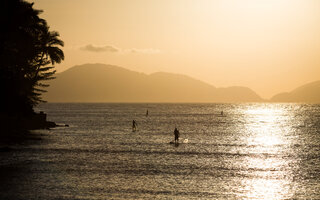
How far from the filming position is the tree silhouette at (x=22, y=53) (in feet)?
216

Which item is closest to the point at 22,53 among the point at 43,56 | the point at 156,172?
the point at 43,56

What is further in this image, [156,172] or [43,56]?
[43,56]

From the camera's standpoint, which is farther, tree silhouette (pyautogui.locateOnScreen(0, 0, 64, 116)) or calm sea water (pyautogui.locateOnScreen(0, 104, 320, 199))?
tree silhouette (pyautogui.locateOnScreen(0, 0, 64, 116))

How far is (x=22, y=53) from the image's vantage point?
77000mm

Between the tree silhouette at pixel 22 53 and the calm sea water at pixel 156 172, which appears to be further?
the tree silhouette at pixel 22 53

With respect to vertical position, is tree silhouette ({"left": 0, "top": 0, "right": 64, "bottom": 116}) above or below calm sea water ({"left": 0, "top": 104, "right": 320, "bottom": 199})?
above

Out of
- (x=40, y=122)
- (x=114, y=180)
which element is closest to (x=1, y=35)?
(x=40, y=122)

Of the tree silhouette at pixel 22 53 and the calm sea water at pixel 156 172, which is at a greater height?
the tree silhouette at pixel 22 53

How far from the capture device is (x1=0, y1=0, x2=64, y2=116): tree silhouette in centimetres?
6588

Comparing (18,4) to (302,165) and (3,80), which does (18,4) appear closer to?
(3,80)

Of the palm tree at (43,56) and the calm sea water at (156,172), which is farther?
the palm tree at (43,56)

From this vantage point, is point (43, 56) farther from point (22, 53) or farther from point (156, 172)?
point (156, 172)

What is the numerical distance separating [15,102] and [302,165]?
48.0m

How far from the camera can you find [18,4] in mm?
69250
